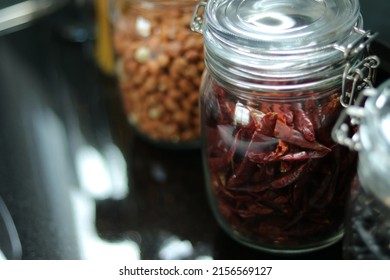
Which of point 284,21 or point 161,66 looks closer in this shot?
point 284,21

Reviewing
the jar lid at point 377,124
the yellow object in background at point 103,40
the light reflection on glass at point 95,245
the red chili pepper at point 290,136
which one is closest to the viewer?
the jar lid at point 377,124

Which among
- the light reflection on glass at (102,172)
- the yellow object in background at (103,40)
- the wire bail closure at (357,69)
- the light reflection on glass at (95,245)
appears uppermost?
the wire bail closure at (357,69)

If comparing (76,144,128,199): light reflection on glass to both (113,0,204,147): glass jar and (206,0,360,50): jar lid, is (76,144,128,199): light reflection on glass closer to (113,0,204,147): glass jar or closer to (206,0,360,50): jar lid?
(113,0,204,147): glass jar

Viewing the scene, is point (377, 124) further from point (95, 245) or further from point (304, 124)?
point (95, 245)

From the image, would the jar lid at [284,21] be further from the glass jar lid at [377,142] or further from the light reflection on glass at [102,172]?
the light reflection on glass at [102,172]

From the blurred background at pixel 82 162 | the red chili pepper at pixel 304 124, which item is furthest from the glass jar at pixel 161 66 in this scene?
the red chili pepper at pixel 304 124

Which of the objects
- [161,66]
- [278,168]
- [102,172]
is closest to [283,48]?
[278,168]
